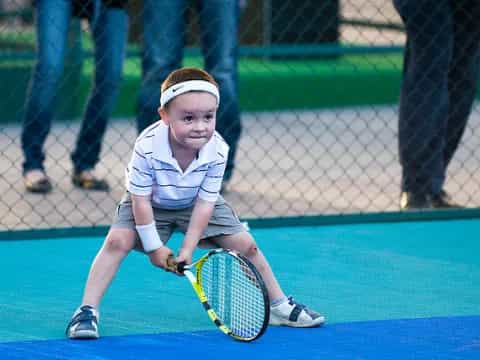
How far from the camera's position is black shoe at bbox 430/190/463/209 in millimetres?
5066

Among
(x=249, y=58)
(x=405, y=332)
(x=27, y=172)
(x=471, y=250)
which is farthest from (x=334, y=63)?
(x=405, y=332)

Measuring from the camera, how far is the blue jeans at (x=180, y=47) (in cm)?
490

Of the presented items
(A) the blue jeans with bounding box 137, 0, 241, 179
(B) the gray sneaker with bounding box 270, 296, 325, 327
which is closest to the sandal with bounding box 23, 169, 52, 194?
(A) the blue jeans with bounding box 137, 0, 241, 179

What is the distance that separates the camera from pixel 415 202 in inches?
198

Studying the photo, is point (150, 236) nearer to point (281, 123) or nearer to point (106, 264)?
point (106, 264)

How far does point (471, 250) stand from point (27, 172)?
209 cm

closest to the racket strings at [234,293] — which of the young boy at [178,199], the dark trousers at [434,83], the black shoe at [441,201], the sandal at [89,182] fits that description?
the young boy at [178,199]

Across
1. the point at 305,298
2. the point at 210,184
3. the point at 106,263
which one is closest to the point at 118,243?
the point at 106,263

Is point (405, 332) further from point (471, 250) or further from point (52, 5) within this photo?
point (52, 5)

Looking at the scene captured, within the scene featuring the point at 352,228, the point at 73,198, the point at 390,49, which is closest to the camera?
the point at 352,228

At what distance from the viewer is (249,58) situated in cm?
909

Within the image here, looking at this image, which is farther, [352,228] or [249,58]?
[249,58]

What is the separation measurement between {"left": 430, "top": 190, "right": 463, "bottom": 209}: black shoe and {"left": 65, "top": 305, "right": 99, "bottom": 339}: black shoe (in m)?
2.11

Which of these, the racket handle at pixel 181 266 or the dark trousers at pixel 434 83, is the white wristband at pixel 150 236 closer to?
the racket handle at pixel 181 266
